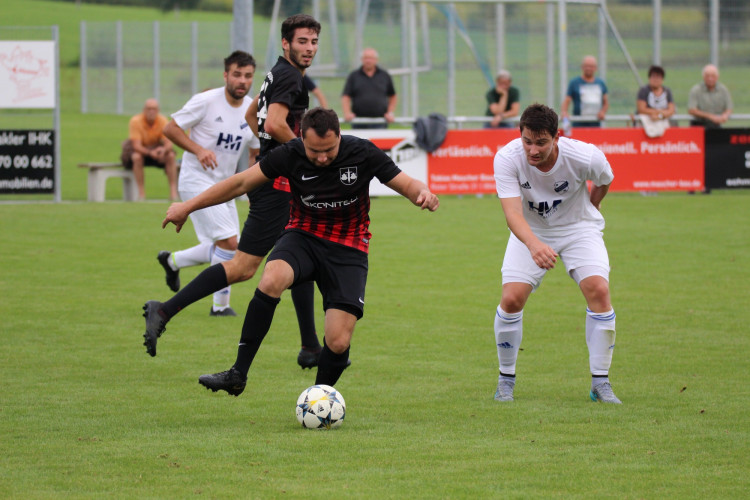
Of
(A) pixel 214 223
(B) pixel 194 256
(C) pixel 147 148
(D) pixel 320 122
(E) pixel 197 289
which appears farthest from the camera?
(C) pixel 147 148

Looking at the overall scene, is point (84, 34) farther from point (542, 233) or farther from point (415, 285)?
point (542, 233)

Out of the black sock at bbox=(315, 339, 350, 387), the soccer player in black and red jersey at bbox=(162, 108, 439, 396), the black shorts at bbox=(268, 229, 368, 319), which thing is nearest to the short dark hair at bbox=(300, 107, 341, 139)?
the soccer player in black and red jersey at bbox=(162, 108, 439, 396)

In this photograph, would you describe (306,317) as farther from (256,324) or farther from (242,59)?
(242,59)

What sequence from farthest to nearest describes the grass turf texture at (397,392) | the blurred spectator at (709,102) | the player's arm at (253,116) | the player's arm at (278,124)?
1. the blurred spectator at (709,102)
2. the player's arm at (253,116)
3. the player's arm at (278,124)
4. the grass turf texture at (397,392)

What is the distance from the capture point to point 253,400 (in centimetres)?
671

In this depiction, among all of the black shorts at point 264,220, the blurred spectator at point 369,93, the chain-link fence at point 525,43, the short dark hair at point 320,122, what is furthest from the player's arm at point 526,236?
the chain-link fence at point 525,43

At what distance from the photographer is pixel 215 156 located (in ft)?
30.6

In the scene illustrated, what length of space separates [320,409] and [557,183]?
6.59 ft

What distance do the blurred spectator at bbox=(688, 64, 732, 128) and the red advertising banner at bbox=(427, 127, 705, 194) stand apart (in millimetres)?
525

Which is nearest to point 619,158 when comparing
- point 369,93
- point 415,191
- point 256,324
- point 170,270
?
point 369,93

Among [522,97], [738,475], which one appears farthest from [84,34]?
[738,475]

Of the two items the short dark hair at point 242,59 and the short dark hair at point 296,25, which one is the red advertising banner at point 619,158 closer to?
the short dark hair at point 242,59

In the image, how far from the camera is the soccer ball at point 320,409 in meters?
5.96

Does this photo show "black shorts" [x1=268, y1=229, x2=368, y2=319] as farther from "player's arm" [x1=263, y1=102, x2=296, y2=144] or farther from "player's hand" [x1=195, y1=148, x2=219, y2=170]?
"player's hand" [x1=195, y1=148, x2=219, y2=170]
